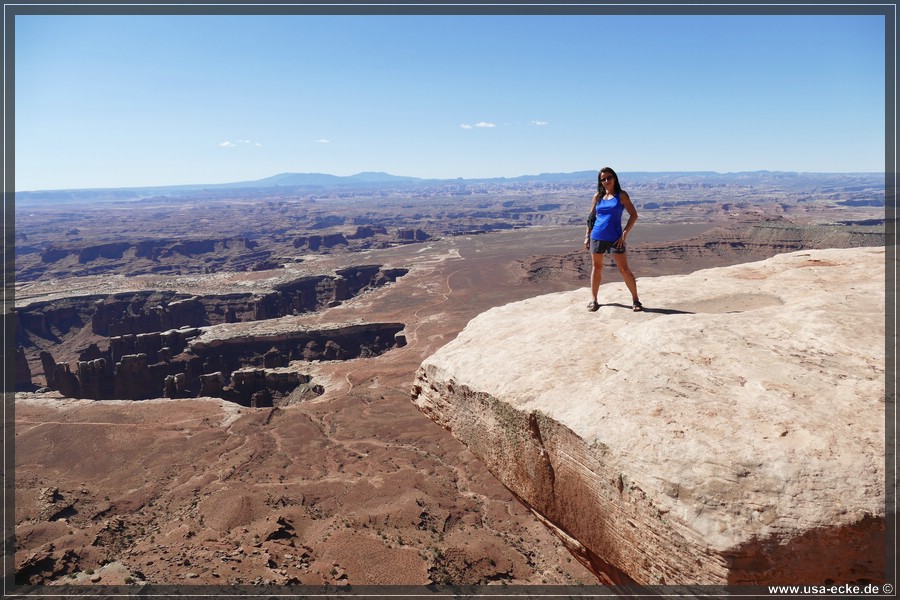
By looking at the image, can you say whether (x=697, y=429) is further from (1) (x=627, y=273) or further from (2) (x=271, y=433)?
(2) (x=271, y=433)

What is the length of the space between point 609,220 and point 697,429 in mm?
2962

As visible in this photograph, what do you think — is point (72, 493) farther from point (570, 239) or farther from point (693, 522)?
point (570, 239)

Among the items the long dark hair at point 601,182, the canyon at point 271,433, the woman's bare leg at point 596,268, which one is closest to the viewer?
the long dark hair at point 601,182

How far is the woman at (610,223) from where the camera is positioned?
5.54 metres

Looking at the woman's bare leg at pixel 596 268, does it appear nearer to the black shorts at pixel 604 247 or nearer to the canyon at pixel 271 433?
the black shorts at pixel 604 247

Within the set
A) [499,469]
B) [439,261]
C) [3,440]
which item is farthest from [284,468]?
[439,261]

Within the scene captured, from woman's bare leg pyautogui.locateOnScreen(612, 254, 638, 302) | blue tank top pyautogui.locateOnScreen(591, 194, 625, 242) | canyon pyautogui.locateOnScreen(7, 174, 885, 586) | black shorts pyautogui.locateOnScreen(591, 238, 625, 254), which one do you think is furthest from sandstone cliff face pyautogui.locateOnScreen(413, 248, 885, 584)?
canyon pyautogui.locateOnScreen(7, 174, 885, 586)

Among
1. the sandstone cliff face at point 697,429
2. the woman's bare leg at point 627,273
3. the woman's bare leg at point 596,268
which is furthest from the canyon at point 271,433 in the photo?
the woman's bare leg at point 627,273

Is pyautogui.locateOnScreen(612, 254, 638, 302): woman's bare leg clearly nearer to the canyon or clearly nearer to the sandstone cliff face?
the sandstone cliff face

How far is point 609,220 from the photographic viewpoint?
560 centimetres

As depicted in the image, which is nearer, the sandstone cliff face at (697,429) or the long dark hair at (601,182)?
the sandstone cliff face at (697,429)

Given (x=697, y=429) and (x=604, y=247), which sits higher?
(x=604, y=247)

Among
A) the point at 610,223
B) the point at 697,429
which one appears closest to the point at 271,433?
the point at 610,223

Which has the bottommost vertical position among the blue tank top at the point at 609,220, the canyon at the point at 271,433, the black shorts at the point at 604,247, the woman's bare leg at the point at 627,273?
the canyon at the point at 271,433
